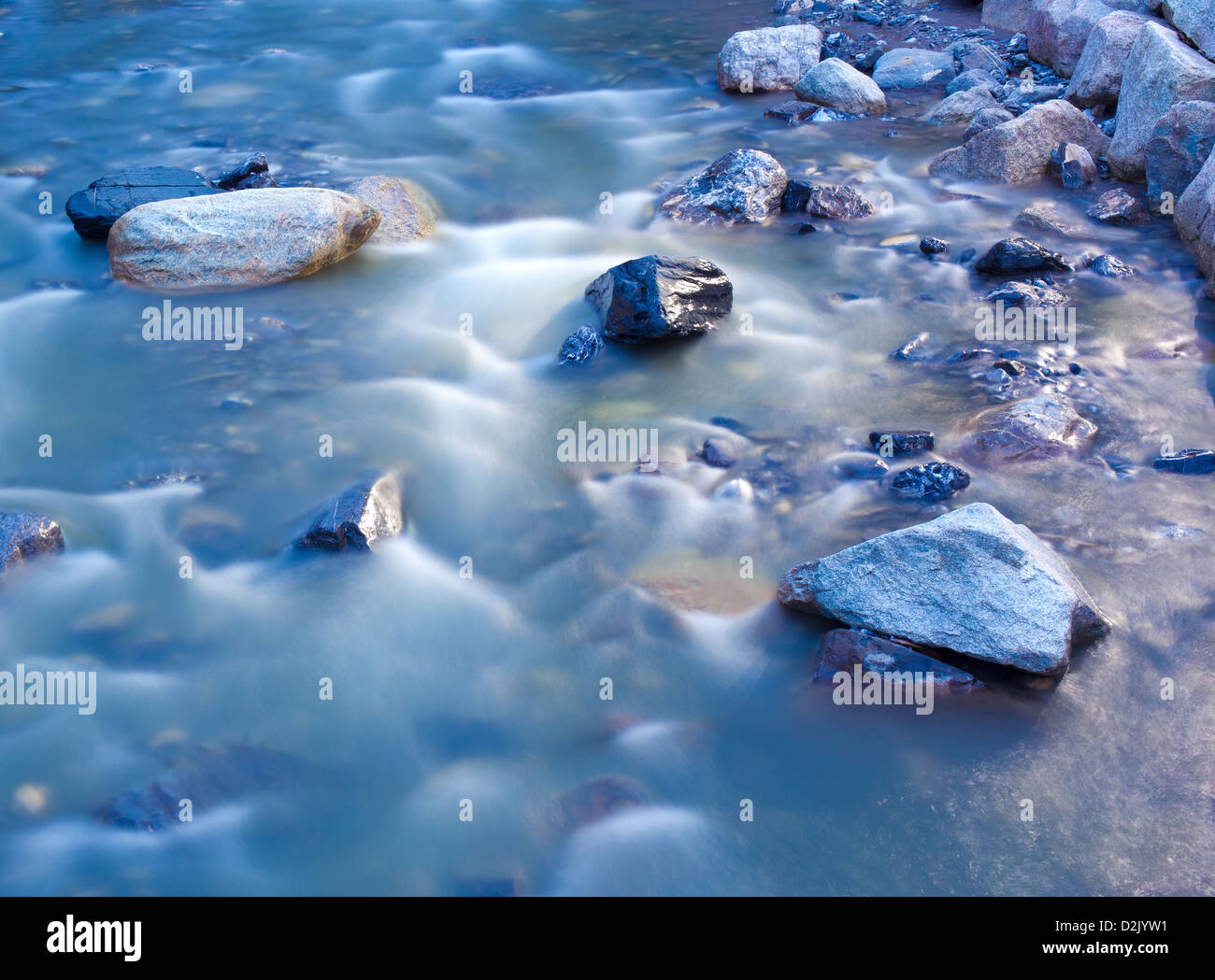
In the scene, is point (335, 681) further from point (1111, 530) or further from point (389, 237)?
point (389, 237)

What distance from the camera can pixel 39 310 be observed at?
21.0ft

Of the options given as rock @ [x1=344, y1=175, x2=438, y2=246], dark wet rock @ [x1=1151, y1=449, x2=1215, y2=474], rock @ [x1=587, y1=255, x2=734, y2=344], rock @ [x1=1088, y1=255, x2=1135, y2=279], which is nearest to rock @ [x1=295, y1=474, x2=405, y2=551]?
rock @ [x1=587, y1=255, x2=734, y2=344]

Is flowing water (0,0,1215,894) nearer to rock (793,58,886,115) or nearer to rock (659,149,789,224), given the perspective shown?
rock (659,149,789,224)

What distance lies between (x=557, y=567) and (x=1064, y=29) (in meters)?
8.41

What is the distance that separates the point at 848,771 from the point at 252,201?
554 centimetres

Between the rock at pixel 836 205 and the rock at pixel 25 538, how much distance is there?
5.74 m

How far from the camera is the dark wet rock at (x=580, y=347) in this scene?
582 centimetres

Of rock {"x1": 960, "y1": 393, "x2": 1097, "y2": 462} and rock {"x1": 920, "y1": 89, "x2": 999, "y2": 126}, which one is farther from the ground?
rock {"x1": 920, "y1": 89, "x2": 999, "y2": 126}

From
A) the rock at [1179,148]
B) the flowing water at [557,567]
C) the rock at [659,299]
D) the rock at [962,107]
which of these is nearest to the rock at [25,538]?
the flowing water at [557,567]

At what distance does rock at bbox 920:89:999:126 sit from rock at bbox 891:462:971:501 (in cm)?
574

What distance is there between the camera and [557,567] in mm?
4438

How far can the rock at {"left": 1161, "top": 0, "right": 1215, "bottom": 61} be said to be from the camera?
760 centimetres

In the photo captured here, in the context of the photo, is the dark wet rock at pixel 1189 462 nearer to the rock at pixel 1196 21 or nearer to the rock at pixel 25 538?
the rock at pixel 1196 21

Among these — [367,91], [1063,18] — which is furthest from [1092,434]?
[367,91]
